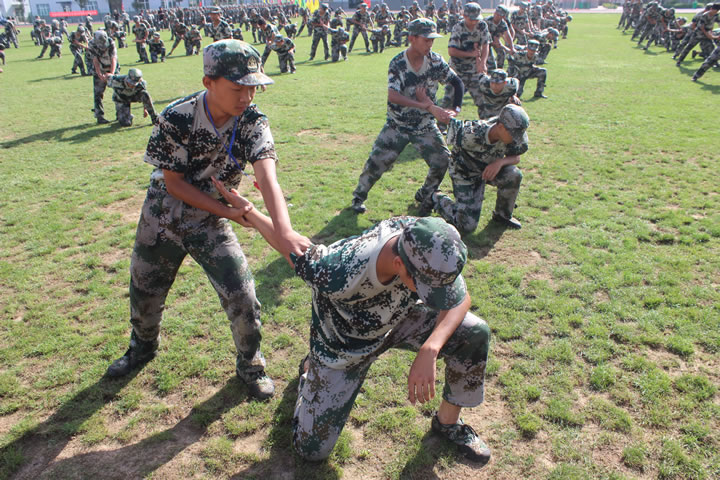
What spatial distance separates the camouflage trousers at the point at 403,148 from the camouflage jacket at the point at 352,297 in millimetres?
3753

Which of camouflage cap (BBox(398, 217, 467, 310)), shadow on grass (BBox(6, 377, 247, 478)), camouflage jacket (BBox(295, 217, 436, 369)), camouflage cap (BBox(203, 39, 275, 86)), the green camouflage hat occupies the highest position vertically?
the green camouflage hat

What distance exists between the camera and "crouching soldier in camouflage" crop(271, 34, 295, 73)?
18.1 metres

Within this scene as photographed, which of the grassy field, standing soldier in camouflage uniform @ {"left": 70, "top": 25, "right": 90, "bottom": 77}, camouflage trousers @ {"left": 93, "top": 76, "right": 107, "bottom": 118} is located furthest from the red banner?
the grassy field

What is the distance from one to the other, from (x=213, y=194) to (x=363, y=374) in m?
1.76

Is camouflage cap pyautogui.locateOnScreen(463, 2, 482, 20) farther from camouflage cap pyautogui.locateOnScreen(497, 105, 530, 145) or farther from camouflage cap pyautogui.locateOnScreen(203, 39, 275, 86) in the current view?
camouflage cap pyautogui.locateOnScreen(203, 39, 275, 86)

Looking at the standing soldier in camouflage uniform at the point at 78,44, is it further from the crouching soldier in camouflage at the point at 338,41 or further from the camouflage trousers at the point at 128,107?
the crouching soldier in camouflage at the point at 338,41

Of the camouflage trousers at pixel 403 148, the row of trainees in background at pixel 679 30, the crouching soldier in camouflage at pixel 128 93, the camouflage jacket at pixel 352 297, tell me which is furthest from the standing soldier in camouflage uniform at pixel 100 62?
the row of trainees in background at pixel 679 30

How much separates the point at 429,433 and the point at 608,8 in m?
85.6

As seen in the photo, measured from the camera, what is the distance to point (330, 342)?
3.00 metres

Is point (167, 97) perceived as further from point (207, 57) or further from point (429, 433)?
point (429, 433)

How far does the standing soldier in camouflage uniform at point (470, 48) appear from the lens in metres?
9.66

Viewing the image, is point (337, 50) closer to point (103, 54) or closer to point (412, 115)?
point (103, 54)

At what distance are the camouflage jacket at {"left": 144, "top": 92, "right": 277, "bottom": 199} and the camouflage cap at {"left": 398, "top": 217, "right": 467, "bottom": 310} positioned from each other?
4.54 ft

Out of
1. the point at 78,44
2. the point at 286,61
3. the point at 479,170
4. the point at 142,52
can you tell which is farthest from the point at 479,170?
the point at 142,52
